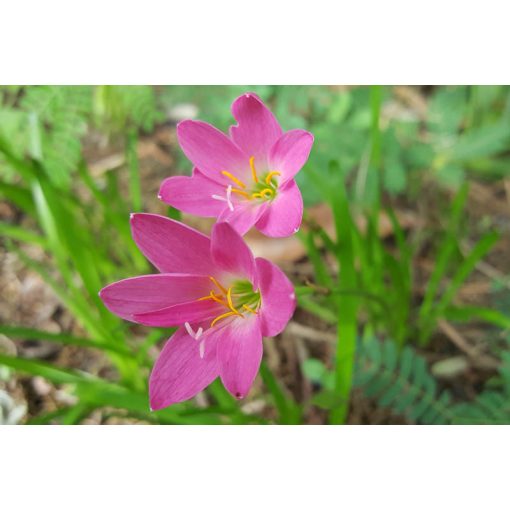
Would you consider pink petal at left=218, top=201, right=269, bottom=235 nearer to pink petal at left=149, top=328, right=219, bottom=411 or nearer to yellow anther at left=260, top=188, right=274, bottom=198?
yellow anther at left=260, top=188, right=274, bottom=198

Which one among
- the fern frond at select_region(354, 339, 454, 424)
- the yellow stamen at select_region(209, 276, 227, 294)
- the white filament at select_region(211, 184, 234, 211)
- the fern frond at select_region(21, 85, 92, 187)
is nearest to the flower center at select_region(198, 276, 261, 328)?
the yellow stamen at select_region(209, 276, 227, 294)

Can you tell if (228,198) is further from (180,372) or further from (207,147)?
(180,372)

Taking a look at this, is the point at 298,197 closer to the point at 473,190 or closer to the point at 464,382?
the point at 464,382

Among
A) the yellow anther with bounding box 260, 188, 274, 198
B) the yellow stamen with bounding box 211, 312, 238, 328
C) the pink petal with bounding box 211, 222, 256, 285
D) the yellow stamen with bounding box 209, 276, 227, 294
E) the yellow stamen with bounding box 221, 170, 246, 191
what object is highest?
the yellow stamen with bounding box 221, 170, 246, 191

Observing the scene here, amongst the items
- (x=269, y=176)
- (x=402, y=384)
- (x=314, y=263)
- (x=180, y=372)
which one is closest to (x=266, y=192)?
(x=269, y=176)

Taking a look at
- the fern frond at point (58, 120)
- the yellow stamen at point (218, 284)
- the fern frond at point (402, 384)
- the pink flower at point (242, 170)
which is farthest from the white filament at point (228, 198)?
the fern frond at point (58, 120)

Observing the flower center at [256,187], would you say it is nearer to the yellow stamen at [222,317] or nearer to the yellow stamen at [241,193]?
the yellow stamen at [241,193]
